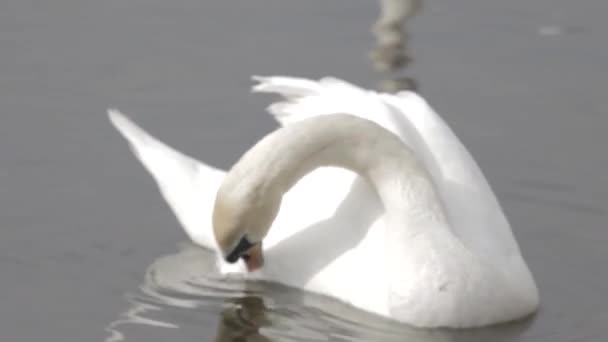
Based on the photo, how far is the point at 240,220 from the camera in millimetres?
6945

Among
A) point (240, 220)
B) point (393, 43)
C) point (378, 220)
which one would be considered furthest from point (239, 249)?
point (393, 43)

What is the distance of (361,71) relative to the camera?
9.84 m

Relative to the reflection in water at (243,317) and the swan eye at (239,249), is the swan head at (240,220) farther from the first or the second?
the reflection in water at (243,317)

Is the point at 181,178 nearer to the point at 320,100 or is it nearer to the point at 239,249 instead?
the point at 320,100

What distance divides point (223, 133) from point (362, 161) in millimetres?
1872

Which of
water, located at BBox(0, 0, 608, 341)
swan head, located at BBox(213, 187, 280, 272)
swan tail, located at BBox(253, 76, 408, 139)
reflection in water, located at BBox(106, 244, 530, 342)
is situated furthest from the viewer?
swan tail, located at BBox(253, 76, 408, 139)

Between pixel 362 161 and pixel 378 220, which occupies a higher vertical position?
pixel 362 161

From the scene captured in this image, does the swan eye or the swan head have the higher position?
the swan head

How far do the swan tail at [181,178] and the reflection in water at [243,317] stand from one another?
27 cm

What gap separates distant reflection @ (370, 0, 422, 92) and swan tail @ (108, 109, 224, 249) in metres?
1.95

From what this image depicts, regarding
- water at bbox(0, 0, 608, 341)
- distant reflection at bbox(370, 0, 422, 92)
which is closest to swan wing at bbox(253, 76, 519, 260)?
water at bbox(0, 0, 608, 341)

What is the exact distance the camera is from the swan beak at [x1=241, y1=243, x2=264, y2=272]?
23.7 ft

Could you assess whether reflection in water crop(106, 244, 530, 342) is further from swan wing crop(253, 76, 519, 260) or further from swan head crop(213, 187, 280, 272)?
swan wing crop(253, 76, 519, 260)

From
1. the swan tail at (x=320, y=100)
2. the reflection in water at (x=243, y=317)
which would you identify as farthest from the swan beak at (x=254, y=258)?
the swan tail at (x=320, y=100)
